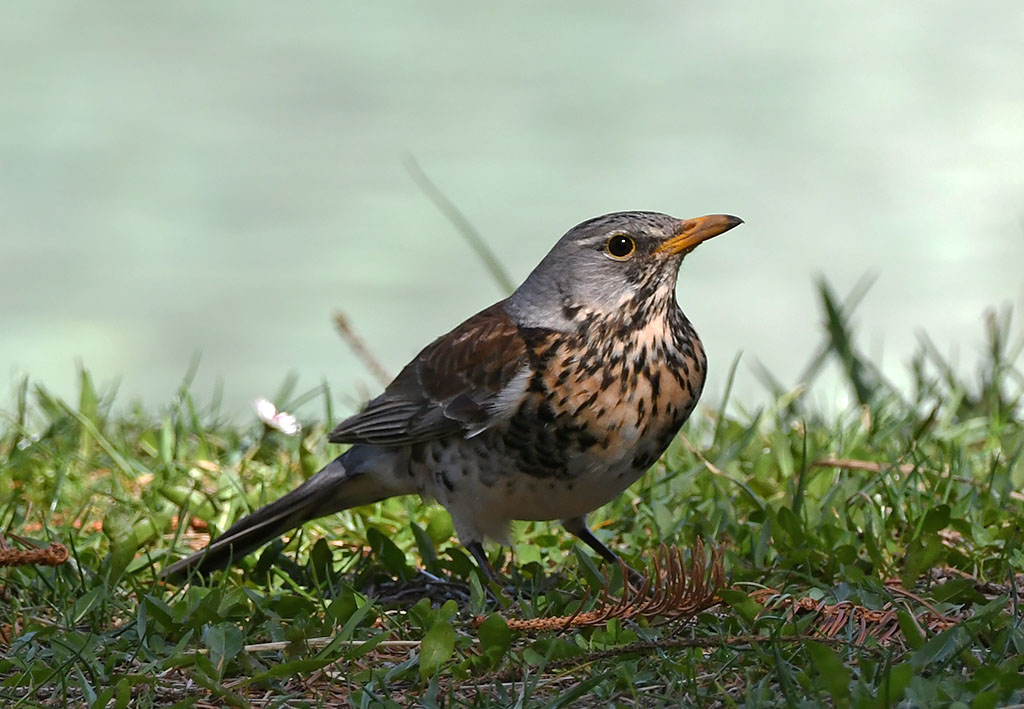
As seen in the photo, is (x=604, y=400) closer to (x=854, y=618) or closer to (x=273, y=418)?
(x=854, y=618)

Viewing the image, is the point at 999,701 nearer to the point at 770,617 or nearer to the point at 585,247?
the point at 770,617

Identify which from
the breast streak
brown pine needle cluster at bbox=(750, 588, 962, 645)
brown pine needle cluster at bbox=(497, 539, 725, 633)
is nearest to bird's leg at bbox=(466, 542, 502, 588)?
the breast streak

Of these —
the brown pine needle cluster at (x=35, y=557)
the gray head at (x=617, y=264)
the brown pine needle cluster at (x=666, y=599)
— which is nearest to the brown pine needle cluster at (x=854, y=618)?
the brown pine needle cluster at (x=666, y=599)

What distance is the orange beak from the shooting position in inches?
172

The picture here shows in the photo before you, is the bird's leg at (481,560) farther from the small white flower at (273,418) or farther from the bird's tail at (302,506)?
the small white flower at (273,418)

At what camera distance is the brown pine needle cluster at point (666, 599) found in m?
3.40

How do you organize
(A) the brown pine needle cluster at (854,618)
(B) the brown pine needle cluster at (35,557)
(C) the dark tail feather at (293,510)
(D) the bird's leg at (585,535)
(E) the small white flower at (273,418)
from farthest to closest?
(E) the small white flower at (273,418) → (C) the dark tail feather at (293,510) → (D) the bird's leg at (585,535) → (B) the brown pine needle cluster at (35,557) → (A) the brown pine needle cluster at (854,618)

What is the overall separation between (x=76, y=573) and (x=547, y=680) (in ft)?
5.51

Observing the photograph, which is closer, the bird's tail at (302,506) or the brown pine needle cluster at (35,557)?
the brown pine needle cluster at (35,557)

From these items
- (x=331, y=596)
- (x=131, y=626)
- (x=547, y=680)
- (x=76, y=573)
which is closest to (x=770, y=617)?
(x=547, y=680)

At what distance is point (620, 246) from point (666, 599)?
1421 mm

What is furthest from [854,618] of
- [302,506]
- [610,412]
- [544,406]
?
[302,506]

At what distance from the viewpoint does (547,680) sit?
324 centimetres

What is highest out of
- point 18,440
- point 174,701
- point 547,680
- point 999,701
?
point 18,440
